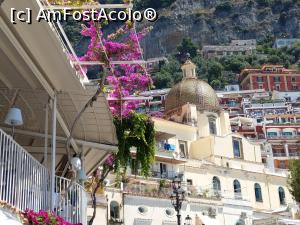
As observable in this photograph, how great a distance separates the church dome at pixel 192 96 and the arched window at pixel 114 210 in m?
22.8

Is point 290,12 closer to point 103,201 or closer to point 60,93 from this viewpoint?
point 103,201

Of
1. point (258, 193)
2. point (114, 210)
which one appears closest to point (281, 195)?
point (258, 193)

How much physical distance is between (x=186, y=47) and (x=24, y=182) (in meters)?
147

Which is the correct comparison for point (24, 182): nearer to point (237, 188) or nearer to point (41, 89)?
point (41, 89)

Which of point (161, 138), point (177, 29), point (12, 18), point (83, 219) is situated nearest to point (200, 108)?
point (161, 138)

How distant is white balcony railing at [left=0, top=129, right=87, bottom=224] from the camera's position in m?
8.27

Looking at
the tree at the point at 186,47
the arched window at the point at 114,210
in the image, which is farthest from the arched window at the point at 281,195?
the tree at the point at 186,47

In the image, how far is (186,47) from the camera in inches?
6088

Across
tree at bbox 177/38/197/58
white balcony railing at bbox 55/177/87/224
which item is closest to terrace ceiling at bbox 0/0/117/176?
white balcony railing at bbox 55/177/87/224

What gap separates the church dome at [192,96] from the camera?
201 ft

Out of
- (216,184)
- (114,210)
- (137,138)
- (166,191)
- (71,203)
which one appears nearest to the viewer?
(71,203)

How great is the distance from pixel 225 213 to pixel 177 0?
135441 millimetres

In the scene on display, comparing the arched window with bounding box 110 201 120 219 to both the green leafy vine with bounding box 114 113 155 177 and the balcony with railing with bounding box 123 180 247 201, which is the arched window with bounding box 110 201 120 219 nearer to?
the balcony with railing with bounding box 123 180 247 201

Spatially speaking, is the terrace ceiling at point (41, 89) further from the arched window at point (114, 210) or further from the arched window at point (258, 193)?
the arched window at point (258, 193)
